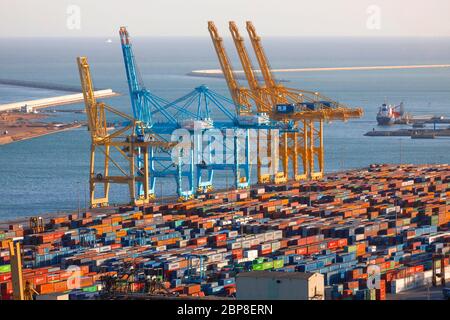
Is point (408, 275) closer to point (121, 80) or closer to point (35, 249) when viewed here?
point (35, 249)

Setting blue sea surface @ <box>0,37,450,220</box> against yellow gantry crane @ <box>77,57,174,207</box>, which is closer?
yellow gantry crane @ <box>77,57,174,207</box>

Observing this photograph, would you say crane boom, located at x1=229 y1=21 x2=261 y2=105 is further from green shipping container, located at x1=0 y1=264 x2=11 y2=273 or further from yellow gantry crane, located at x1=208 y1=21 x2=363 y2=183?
green shipping container, located at x1=0 y1=264 x2=11 y2=273

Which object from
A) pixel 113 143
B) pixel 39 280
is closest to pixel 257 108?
pixel 113 143

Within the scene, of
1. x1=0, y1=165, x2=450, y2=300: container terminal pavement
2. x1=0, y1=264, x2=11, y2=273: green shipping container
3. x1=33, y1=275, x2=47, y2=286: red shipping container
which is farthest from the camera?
x1=0, y1=264, x2=11, y2=273: green shipping container

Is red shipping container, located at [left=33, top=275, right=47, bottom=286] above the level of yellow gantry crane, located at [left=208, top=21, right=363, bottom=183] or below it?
below

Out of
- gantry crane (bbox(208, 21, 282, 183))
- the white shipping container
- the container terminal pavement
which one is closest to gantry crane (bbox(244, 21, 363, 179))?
gantry crane (bbox(208, 21, 282, 183))

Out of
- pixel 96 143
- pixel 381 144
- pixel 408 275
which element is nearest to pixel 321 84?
pixel 381 144

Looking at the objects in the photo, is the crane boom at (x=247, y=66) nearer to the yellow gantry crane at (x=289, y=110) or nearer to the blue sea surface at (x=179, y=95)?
the yellow gantry crane at (x=289, y=110)
